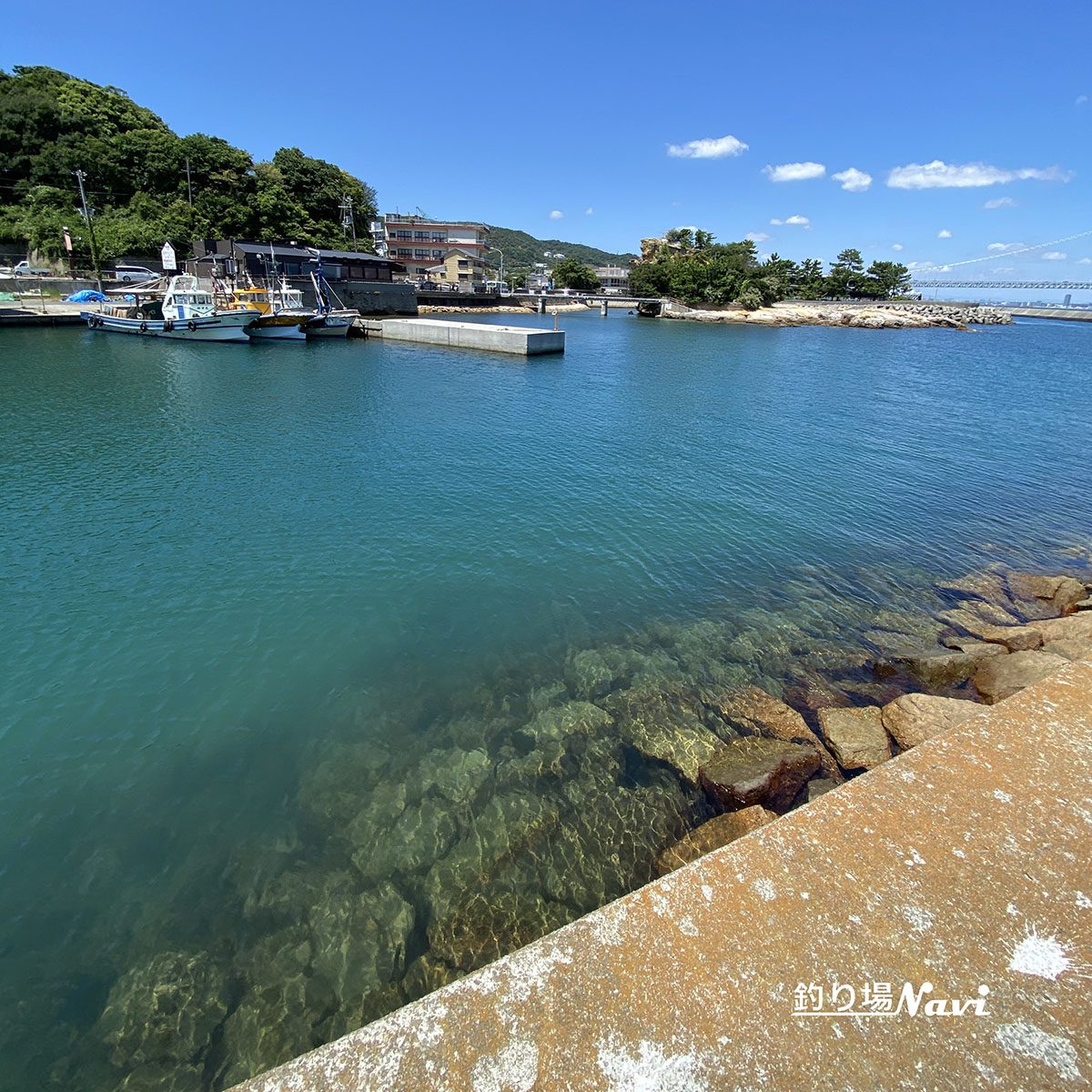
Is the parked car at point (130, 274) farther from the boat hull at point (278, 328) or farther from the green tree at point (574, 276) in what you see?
the green tree at point (574, 276)

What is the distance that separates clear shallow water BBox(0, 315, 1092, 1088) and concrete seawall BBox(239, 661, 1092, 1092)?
2.29 m

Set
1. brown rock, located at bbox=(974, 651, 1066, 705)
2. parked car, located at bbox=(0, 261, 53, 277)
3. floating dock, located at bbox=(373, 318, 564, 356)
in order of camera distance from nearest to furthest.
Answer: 1. brown rock, located at bbox=(974, 651, 1066, 705)
2. floating dock, located at bbox=(373, 318, 564, 356)
3. parked car, located at bbox=(0, 261, 53, 277)

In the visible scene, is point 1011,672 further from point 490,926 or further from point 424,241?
point 424,241

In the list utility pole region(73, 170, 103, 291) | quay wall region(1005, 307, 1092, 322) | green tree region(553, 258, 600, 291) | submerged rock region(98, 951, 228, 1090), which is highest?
quay wall region(1005, 307, 1092, 322)

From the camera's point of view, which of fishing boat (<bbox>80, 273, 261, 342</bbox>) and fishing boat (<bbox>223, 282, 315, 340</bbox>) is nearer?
fishing boat (<bbox>80, 273, 261, 342</bbox>)

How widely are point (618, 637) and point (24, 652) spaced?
9.86m

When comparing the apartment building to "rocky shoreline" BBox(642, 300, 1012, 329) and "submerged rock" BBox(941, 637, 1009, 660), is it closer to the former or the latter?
"rocky shoreline" BBox(642, 300, 1012, 329)

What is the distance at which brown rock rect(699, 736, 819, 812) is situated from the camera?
6.99 m

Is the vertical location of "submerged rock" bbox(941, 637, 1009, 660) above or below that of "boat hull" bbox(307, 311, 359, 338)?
below

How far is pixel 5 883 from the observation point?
5.89m

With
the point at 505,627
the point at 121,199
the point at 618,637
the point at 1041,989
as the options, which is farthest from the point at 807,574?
the point at 121,199

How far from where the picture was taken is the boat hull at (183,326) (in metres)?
44.2

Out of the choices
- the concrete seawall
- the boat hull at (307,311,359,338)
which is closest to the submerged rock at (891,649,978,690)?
the concrete seawall

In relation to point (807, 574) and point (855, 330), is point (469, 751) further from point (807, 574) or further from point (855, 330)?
point (855, 330)
